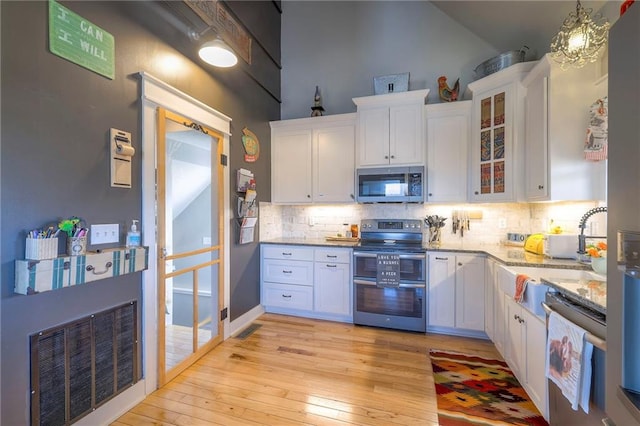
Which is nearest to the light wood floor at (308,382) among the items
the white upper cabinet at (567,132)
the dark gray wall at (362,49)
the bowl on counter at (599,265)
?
the bowl on counter at (599,265)

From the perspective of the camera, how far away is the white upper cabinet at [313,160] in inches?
137

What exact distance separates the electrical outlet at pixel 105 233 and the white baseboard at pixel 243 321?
5.11ft

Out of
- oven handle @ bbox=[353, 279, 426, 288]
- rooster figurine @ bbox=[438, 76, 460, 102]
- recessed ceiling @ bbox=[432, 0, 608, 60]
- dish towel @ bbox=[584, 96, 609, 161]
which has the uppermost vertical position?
recessed ceiling @ bbox=[432, 0, 608, 60]

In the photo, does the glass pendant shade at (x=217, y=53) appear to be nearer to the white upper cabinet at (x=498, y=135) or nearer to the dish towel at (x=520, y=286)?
the white upper cabinet at (x=498, y=135)

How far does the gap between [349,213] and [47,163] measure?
3.03 m

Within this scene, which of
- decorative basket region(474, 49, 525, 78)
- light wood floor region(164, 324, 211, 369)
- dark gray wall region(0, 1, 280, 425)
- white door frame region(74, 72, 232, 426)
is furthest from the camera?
decorative basket region(474, 49, 525, 78)

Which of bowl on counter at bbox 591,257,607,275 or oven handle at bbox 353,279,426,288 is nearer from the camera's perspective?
bowl on counter at bbox 591,257,607,275

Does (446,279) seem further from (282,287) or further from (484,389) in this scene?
(282,287)

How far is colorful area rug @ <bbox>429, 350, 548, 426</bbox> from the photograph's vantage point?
1.73 m

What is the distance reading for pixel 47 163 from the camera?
4.60 feet

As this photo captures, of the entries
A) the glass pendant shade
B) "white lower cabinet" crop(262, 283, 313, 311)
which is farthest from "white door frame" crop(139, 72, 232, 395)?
"white lower cabinet" crop(262, 283, 313, 311)

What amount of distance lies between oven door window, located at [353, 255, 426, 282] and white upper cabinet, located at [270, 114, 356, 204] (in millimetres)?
820

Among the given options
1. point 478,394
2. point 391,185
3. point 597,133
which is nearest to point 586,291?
point 478,394

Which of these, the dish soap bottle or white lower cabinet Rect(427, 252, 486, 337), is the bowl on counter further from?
the dish soap bottle
